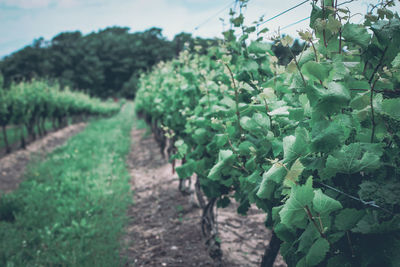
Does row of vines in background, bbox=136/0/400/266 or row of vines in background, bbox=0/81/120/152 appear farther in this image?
row of vines in background, bbox=0/81/120/152

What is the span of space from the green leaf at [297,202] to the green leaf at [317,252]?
0.10m

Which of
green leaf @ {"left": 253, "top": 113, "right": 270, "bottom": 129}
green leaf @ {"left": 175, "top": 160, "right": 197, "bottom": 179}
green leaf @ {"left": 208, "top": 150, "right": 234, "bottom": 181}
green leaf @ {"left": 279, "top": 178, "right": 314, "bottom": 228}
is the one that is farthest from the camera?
green leaf @ {"left": 175, "top": 160, "right": 197, "bottom": 179}

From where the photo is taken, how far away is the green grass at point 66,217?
3.63 meters

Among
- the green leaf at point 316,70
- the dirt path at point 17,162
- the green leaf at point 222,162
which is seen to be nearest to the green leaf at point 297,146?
the green leaf at point 316,70

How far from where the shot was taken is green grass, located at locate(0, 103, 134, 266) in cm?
363

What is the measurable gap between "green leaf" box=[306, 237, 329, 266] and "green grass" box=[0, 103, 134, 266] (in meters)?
3.13

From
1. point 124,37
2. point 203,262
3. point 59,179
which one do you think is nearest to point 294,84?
point 203,262

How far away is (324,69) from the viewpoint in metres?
0.92

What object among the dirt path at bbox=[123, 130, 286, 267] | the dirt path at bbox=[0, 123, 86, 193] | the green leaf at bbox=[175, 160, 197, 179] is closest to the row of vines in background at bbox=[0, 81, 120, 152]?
the dirt path at bbox=[0, 123, 86, 193]

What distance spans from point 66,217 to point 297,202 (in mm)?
4927

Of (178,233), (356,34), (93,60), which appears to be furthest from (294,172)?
(93,60)

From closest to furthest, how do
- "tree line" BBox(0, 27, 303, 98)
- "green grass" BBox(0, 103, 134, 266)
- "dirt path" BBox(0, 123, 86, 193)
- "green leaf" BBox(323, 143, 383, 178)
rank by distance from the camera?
1. "green leaf" BBox(323, 143, 383, 178)
2. "green grass" BBox(0, 103, 134, 266)
3. "dirt path" BBox(0, 123, 86, 193)
4. "tree line" BBox(0, 27, 303, 98)

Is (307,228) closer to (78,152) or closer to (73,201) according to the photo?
(73,201)

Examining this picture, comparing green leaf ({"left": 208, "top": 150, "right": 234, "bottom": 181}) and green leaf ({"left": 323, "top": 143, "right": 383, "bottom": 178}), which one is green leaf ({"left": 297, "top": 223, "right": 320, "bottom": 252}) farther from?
green leaf ({"left": 208, "top": 150, "right": 234, "bottom": 181})
